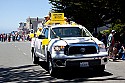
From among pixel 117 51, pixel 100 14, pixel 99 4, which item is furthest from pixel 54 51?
pixel 100 14

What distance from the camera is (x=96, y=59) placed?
10008 millimetres

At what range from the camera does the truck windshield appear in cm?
1152

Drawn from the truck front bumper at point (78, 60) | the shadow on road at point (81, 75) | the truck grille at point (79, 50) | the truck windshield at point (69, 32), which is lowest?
the shadow on road at point (81, 75)

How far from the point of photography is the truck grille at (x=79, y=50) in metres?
9.89

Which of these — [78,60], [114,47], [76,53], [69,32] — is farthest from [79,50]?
[114,47]

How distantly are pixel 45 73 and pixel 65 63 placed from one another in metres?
1.65

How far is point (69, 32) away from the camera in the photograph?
1163 cm

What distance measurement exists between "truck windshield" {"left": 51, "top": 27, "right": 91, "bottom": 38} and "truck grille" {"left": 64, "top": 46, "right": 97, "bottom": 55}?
153 cm

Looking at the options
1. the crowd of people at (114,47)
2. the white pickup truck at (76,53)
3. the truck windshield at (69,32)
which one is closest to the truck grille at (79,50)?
the white pickup truck at (76,53)

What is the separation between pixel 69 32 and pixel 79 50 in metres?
1.77

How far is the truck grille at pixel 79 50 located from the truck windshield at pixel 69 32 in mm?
1528

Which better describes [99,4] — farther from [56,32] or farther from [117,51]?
[56,32]

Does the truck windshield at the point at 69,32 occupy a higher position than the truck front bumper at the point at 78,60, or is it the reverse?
the truck windshield at the point at 69,32

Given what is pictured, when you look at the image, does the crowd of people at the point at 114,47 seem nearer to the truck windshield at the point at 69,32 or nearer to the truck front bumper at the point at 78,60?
the truck windshield at the point at 69,32
